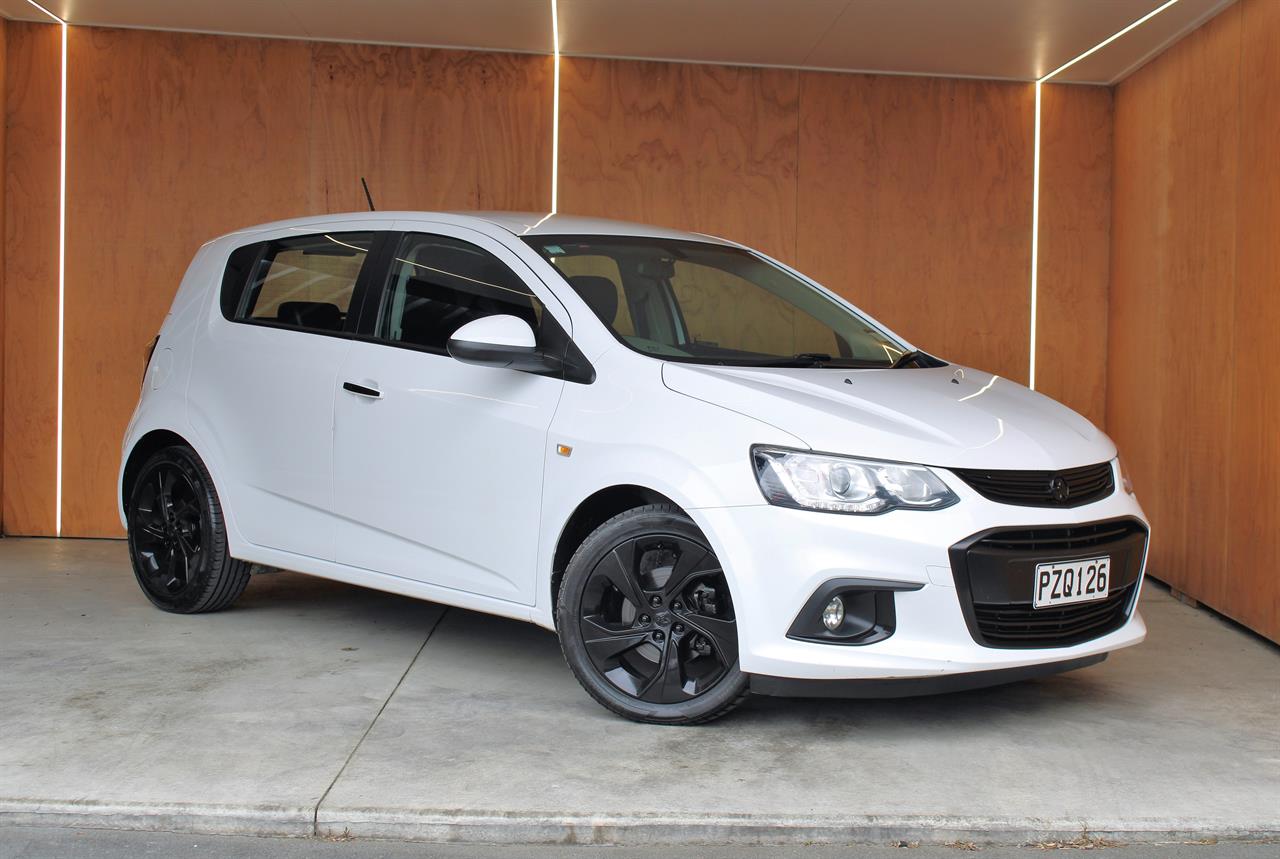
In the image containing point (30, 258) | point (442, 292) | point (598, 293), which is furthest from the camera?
point (30, 258)

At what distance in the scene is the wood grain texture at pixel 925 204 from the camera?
7875 mm

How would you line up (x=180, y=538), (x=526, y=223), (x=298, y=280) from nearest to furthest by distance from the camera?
(x=526, y=223) → (x=298, y=280) → (x=180, y=538)

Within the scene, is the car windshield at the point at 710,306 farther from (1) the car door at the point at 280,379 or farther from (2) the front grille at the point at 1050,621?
(2) the front grille at the point at 1050,621

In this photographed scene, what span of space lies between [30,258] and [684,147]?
12.7ft

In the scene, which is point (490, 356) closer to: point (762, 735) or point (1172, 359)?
point (762, 735)

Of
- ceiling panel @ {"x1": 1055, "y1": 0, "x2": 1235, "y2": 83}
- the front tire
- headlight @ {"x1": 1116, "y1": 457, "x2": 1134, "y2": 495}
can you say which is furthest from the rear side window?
ceiling panel @ {"x1": 1055, "y1": 0, "x2": 1235, "y2": 83}

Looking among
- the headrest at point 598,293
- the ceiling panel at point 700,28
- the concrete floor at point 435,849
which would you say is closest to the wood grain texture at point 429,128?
the ceiling panel at point 700,28

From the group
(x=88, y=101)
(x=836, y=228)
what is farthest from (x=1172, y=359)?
(x=88, y=101)

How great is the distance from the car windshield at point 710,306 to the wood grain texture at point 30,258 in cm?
424

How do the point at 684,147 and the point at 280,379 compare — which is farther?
the point at 684,147

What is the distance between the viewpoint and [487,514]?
445cm

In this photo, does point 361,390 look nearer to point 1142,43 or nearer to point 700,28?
point 700,28

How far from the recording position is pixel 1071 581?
12.9 feet

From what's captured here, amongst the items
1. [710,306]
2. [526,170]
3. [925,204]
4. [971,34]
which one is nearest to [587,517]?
[710,306]
